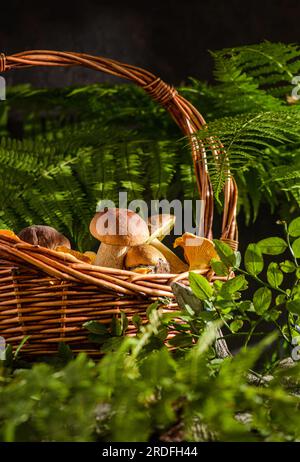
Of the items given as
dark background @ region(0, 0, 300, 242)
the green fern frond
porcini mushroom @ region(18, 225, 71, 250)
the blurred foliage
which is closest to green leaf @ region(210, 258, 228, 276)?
the green fern frond

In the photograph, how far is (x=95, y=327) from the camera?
0.67m

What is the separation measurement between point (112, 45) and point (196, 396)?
4.55ft

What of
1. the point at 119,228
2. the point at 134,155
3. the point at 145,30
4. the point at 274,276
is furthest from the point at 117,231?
the point at 145,30

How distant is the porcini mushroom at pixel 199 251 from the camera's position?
0.76m

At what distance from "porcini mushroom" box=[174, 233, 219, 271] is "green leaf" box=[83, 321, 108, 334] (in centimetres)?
15

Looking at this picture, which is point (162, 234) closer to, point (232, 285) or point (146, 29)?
point (232, 285)

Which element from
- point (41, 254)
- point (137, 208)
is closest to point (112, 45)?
point (137, 208)

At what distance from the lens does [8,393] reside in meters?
0.41

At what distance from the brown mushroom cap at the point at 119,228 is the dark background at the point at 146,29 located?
983 millimetres

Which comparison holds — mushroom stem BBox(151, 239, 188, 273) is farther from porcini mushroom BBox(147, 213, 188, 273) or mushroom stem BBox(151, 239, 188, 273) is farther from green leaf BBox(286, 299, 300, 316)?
green leaf BBox(286, 299, 300, 316)

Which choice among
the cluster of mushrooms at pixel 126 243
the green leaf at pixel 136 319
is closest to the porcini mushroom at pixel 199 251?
the cluster of mushrooms at pixel 126 243

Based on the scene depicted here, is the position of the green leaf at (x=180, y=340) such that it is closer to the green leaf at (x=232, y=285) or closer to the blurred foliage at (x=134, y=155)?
the green leaf at (x=232, y=285)
